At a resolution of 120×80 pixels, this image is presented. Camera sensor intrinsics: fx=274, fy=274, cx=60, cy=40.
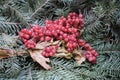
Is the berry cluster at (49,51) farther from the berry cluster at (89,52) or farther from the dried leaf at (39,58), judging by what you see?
the berry cluster at (89,52)

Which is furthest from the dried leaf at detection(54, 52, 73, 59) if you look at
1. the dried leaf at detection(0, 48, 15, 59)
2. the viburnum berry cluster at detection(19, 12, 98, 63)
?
the dried leaf at detection(0, 48, 15, 59)

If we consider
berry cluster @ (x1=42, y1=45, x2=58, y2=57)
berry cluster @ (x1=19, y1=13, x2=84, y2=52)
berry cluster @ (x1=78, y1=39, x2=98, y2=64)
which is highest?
berry cluster @ (x1=19, y1=13, x2=84, y2=52)

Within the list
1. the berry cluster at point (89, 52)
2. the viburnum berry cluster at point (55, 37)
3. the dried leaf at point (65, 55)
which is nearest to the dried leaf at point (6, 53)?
the viburnum berry cluster at point (55, 37)

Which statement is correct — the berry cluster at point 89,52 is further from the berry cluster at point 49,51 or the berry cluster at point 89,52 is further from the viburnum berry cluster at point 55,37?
the berry cluster at point 49,51

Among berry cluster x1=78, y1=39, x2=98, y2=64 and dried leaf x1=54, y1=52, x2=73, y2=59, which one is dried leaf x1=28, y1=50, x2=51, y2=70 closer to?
dried leaf x1=54, y1=52, x2=73, y2=59

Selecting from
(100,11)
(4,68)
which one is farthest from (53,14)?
(4,68)

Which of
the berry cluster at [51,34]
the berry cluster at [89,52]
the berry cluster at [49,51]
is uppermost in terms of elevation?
the berry cluster at [51,34]

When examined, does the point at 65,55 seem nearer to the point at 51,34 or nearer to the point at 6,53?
the point at 51,34

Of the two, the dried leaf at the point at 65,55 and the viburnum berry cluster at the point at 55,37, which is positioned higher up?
the viburnum berry cluster at the point at 55,37

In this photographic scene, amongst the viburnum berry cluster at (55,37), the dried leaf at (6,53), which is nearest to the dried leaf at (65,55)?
the viburnum berry cluster at (55,37)
